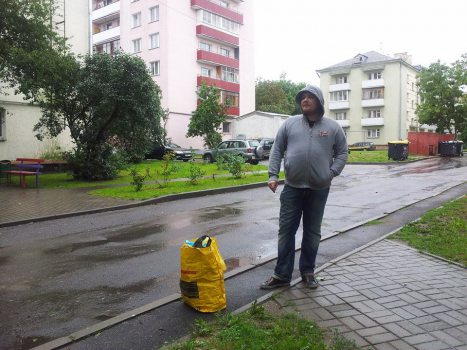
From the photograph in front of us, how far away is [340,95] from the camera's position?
65.1m

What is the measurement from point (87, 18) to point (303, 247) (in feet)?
80.5

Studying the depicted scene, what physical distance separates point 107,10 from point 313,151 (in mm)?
50473

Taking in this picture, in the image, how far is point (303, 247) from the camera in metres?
4.80

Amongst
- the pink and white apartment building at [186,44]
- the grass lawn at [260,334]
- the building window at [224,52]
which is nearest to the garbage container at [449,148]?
the pink and white apartment building at [186,44]

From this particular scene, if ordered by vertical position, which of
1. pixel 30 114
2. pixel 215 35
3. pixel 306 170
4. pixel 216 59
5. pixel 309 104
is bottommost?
pixel 306 170

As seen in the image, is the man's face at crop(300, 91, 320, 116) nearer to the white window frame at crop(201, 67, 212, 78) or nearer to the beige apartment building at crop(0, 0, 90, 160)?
the beige apartment building at crop(0, 0, 90, 160)

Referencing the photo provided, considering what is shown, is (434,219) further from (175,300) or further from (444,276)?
(175,300)

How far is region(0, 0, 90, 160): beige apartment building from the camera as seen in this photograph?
21547 millimetres

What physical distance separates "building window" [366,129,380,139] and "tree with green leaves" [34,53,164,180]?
4924cm

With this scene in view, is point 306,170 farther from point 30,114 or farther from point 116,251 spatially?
point 30,114

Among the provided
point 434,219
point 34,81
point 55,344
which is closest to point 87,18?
point 34,81

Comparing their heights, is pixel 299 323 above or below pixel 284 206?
below

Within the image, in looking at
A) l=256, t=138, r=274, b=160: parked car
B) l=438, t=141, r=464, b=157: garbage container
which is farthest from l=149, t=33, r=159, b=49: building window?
l=438, t=141, r=464, b=157: garbage container

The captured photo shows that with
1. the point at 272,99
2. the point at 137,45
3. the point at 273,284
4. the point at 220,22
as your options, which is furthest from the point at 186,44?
the point at 273,284
